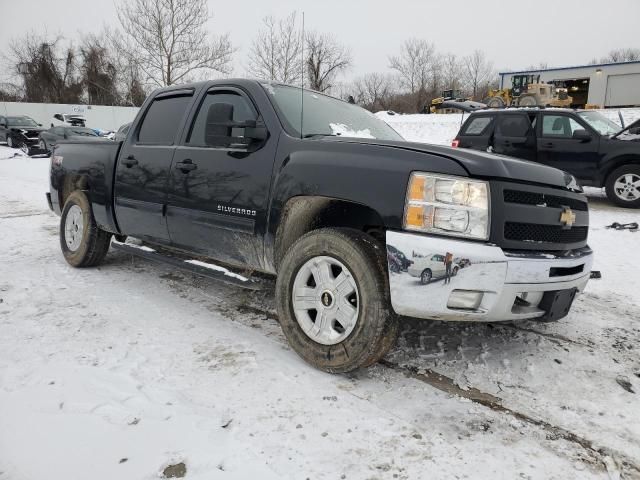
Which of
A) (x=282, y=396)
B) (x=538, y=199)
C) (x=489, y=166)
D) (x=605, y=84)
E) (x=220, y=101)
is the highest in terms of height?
(x=605, y=84)

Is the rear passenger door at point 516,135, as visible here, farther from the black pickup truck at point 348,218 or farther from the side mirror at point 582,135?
the black pickup truck at point 348,218

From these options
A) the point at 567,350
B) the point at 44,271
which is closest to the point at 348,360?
the point at 567,350

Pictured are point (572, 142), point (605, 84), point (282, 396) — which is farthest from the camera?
point (605, 84)

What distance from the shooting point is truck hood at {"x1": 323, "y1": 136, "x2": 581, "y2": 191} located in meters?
2.41

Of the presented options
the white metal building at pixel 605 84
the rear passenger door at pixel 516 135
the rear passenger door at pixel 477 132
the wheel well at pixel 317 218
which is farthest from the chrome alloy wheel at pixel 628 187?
the white metal building at pixel 605 84

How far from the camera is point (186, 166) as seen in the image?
3.60 m

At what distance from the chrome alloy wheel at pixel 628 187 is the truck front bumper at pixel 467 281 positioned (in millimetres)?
7017

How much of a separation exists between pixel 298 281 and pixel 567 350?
183 centimetres

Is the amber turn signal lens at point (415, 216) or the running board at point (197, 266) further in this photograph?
the running board at point (197, 266)

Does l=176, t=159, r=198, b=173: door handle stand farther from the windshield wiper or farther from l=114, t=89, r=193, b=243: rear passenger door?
the windshield wiper

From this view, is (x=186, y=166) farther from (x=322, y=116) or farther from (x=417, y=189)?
(x=417, y=189)

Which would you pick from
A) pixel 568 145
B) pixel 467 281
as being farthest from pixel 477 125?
pixel 467 281

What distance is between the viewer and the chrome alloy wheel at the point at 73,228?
478cm

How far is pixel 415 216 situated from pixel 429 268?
0.90 ft
